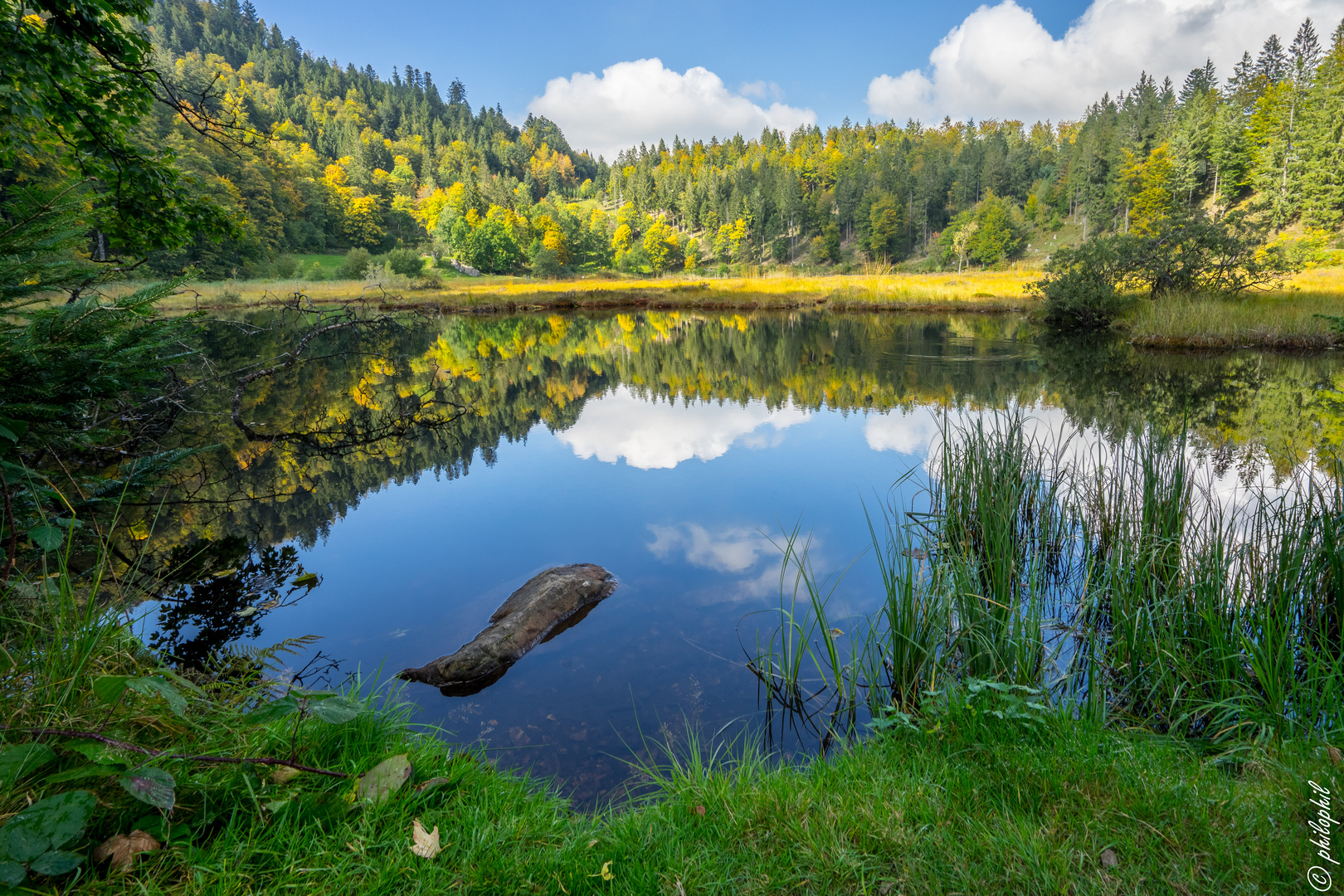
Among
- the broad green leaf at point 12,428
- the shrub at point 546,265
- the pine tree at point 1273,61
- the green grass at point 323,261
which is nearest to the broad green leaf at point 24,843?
the broad green leaf at point 12,428

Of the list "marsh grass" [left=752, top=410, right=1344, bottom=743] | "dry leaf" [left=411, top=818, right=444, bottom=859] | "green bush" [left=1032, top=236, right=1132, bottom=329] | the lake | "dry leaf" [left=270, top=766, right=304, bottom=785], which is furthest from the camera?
"green bush" [left=1032, top=236, right=1132, bottom=329]

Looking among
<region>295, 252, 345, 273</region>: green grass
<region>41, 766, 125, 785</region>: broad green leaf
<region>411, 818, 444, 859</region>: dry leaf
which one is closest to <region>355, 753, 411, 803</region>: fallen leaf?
<region>411, 818, 444, 859</region>: dry leaf

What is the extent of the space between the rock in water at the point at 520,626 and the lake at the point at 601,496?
10 cm

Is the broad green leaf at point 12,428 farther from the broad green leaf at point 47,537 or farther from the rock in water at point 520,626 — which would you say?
the rock in water at point 520,626

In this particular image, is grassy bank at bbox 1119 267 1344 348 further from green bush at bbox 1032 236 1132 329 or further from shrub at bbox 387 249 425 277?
shrub at bbox 387 249 425 277

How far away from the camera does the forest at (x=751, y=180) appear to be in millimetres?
43844

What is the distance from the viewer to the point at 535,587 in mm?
4469

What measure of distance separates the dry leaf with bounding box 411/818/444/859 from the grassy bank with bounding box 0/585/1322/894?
2 cm

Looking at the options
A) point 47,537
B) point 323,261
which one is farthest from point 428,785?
point 323,261

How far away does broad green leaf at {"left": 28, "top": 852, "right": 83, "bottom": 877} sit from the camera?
1276 millimetres

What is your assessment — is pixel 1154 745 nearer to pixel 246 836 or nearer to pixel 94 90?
pixel 246 836

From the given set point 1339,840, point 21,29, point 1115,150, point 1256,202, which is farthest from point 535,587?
point 1115,150

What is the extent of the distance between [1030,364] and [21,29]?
15994mm

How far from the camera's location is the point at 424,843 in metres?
1.74
